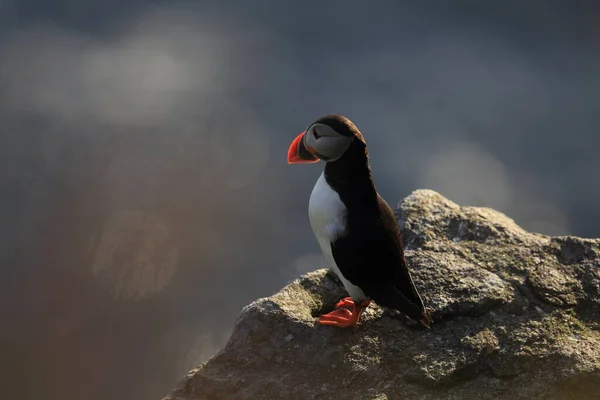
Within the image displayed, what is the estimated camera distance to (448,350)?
3633 millimetres

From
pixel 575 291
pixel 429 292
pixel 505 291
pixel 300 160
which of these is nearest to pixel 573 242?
pixel 575 291

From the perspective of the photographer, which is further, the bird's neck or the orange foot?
the orange foot

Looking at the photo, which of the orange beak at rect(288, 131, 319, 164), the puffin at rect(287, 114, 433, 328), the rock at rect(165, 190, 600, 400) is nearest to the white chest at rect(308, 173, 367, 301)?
the puffin at rect(287, 114, 433, 328)

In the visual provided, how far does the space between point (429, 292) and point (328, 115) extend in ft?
4.00

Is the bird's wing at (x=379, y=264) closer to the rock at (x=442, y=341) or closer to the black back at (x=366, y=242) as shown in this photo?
the black back at (x=366, y=242)

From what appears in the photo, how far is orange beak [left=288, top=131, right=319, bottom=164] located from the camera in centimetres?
361

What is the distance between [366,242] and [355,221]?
12 cm

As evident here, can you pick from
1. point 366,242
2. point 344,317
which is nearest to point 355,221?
point 366,242

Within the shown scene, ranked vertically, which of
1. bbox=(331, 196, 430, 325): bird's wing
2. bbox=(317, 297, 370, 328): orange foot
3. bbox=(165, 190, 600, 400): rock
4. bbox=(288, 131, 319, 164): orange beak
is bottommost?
bbox=(165, 190, 600, 400): rock

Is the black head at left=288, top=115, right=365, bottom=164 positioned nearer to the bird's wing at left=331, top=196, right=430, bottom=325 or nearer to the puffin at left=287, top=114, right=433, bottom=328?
the puffin at left=287, top=114, right=433, bottom=328

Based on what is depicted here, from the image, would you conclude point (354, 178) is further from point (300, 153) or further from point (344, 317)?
point (344, 317)

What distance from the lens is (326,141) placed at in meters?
3.48

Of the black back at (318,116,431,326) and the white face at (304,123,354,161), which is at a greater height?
the white face at (304,123,354,161)

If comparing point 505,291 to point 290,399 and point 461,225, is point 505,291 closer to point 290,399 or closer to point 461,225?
point 461,225
